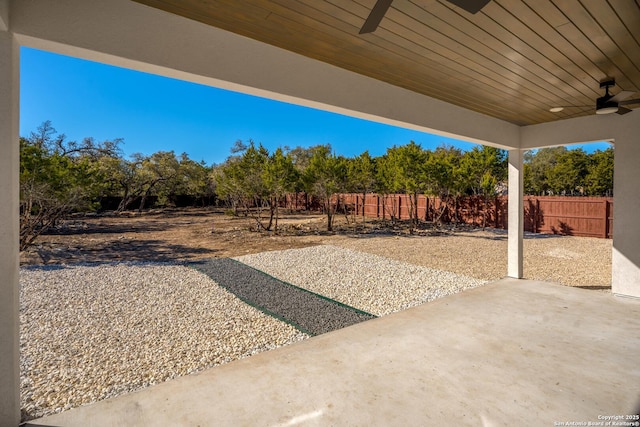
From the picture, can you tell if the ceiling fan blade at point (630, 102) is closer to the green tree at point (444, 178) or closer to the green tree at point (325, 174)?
the green tree at point (444, 178)

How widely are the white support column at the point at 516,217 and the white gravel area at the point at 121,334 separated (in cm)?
367

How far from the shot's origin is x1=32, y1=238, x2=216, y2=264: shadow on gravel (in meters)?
6.69

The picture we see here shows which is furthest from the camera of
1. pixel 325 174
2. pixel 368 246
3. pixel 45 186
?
pixel 325 174

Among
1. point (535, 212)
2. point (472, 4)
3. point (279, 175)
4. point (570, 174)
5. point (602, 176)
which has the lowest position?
point (535, 212)

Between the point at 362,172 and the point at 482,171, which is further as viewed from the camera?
the point at 362,172

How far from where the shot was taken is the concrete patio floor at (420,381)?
5.75 ft

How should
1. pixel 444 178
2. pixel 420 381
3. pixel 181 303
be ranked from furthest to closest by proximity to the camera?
pixel 444 178
pixel 181 303
pixel 420 381

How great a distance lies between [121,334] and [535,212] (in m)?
12.1

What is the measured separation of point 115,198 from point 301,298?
62.2 feet

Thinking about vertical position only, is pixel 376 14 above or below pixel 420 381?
above

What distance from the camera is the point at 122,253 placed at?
7.45 metres

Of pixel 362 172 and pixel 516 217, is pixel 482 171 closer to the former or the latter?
pixel 362 172

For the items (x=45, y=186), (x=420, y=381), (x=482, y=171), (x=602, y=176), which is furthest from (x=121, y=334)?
(x=602, y=176)

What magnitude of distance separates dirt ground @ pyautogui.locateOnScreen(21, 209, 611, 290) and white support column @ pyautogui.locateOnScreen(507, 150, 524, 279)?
1.70 feet
